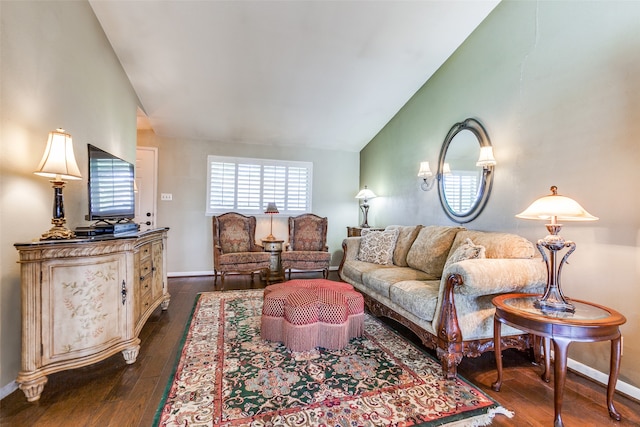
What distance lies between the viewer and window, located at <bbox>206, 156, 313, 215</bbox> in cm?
489

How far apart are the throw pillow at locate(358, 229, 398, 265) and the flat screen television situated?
2.66 metres

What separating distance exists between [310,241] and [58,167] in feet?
11.8

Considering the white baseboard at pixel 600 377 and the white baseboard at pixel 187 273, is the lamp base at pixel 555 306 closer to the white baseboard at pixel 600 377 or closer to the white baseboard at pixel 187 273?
the white baseboard at pixel 600 377

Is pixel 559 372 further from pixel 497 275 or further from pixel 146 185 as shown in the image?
pixel 146 185

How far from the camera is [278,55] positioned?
3152 mm

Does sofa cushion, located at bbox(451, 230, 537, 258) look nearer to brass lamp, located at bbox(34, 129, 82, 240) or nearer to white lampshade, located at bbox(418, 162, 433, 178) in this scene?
white lampshade, located at bbox(418, 162, 433, 178)

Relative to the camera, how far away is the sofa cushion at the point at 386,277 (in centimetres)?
266

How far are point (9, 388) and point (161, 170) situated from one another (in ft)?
11.6

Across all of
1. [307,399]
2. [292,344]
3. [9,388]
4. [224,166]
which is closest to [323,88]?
[224,166]

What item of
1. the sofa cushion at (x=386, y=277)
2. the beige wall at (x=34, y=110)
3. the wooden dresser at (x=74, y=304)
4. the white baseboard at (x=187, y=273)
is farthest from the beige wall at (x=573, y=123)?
the white baseboard at (x=187, y=273)

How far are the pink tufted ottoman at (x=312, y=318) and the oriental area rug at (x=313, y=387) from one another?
82mm

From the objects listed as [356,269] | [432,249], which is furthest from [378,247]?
[432,249]

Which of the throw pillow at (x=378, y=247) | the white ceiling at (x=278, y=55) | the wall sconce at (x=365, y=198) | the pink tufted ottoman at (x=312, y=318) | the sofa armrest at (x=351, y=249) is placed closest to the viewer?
the pink tufted ottoman at (x=312, y=318)

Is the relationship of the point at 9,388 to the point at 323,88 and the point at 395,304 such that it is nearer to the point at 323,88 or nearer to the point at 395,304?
the point at 395,304
